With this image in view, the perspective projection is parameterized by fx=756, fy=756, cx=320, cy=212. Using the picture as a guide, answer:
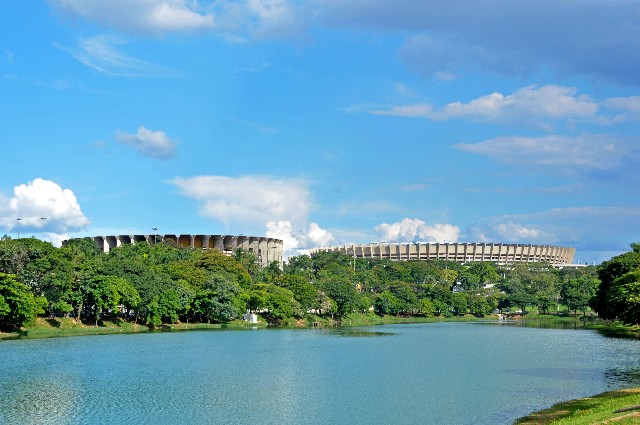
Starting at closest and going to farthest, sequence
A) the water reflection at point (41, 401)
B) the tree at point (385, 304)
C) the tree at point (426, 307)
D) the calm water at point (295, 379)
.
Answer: the water reflection at point (41, 401)
the calm water at point (295, 379)
the tree at point (385, 304)
the tree at point (426, 307)

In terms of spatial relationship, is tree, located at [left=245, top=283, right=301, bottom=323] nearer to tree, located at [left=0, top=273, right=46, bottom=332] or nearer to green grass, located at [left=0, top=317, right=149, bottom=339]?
green grass, located at [left=0, top=317, right=149, bottom=339]

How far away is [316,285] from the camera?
6250 inches

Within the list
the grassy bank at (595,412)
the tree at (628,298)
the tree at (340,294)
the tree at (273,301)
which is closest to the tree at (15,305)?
the tree at (273,301)

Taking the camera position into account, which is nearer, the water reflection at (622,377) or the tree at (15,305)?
the water reflection at (622,377)

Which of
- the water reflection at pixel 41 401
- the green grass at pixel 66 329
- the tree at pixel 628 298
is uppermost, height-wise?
the tree at pixel 628 298

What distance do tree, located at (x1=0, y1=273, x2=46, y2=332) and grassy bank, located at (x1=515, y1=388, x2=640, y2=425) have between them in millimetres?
66503

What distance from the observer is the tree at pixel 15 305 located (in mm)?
88681

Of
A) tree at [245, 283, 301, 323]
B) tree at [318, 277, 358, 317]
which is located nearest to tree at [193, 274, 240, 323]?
tree at [245, 283, 301, 323]

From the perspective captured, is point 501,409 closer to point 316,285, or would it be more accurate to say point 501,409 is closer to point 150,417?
point 150,417

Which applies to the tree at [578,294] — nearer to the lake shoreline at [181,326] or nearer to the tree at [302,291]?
the lake shoreline at [181,326]

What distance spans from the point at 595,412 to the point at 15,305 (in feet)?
235

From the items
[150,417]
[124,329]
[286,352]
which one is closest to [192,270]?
[124,329]

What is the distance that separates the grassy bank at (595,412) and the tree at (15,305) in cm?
6650

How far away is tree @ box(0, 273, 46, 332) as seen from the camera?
88.7 m
